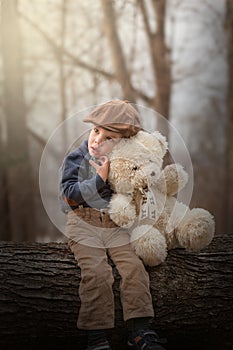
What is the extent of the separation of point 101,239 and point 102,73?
3.84m

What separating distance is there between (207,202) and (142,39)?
2703 mm

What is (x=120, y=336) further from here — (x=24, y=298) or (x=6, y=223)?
(x=6, y=223)

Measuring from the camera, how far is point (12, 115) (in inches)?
208

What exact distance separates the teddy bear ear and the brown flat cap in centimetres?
4

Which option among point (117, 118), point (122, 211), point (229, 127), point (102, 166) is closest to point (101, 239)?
point (122, 211)

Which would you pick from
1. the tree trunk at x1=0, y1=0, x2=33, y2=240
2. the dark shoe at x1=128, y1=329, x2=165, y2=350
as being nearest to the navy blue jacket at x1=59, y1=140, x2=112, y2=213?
the dark shoe at x1=128, y1=329, x2=165, y2=350

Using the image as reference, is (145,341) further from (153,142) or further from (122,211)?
(153,142)

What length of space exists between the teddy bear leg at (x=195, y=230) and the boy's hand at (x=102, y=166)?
0.39 metres

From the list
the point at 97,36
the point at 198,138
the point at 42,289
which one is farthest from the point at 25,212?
the point at 42,289

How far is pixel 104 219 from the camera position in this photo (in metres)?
1.87

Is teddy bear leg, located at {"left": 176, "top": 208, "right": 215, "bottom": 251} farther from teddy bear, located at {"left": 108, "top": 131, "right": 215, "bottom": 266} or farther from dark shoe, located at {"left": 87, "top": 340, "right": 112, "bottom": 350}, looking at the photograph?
dark shoe, located at {"left": 87, "top": 340, "right": 112, "bottom": 350}

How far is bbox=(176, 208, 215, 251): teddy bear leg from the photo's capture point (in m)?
1.86

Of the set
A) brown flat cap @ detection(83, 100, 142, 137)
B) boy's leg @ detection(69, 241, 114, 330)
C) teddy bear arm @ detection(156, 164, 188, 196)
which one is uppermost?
brown flat cap @ detection(83, 100, 142, 137)

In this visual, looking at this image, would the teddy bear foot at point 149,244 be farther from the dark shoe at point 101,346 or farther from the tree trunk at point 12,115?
the tree trunk at point 12,115
